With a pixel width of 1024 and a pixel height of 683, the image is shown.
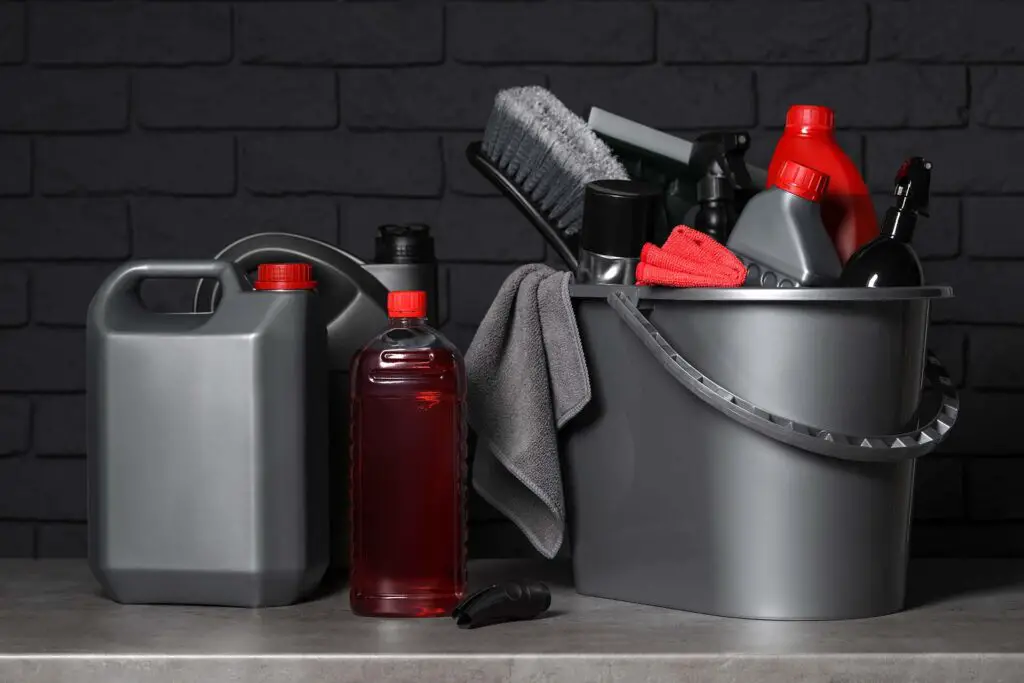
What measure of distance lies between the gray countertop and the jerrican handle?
1.10ft

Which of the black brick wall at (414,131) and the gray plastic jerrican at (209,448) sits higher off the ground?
the black brick wall at (414,131)

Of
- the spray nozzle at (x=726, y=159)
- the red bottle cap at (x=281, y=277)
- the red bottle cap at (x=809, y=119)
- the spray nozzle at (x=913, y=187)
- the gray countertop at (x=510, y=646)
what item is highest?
the red bottle cap at (x=809, y=119)

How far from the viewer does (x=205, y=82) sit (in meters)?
1.63

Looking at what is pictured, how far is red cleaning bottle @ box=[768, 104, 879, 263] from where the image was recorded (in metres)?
1.24

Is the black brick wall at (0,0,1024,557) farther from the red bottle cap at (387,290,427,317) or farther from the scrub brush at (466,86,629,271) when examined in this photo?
the red bottle cap at (387,290,427,317)

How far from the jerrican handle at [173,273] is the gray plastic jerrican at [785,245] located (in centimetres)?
52

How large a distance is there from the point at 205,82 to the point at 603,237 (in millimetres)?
748

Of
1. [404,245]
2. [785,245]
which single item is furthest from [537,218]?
[785,245]

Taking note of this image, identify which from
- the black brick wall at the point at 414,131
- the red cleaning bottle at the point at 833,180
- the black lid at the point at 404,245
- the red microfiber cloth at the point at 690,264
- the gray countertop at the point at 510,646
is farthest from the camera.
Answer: the black brick wall at the point at 414,131

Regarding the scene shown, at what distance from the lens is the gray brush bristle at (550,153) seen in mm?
1260

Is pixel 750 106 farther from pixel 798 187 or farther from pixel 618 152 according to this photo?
pixel 798 187

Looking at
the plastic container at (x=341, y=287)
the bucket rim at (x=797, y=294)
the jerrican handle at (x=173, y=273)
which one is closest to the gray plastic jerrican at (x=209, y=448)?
the jerrican handle at (x=173, y=273)

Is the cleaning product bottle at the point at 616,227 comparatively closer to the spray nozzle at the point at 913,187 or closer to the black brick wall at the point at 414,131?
the spray nozzle at the point at 913,187

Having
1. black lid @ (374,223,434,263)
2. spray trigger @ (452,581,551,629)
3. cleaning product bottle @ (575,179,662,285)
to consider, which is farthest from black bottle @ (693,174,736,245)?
spray trigger @ (452,581,551,629)
